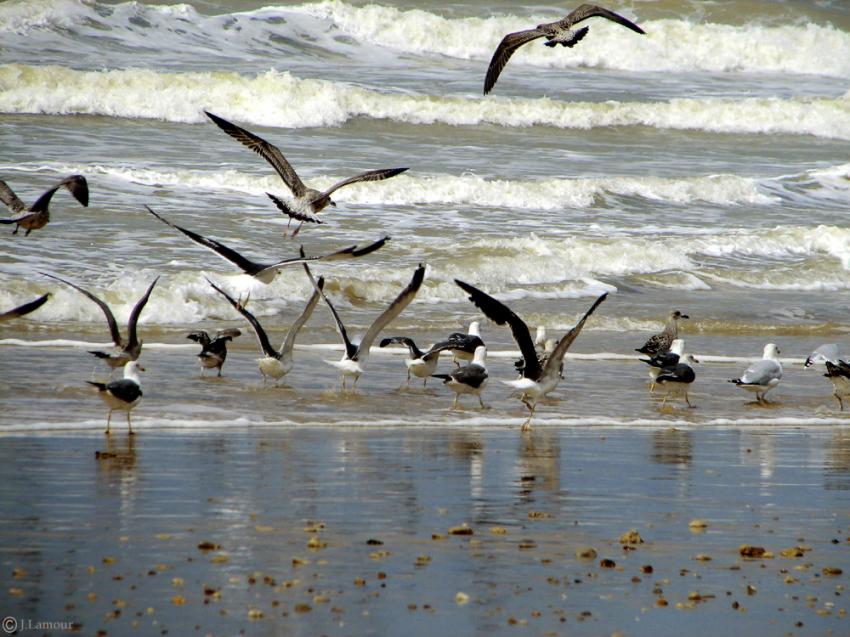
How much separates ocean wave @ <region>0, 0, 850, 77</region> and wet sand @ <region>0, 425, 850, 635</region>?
27478mm

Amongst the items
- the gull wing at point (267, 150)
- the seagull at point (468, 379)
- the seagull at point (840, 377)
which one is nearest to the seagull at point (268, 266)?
the gull wing at point (267, 150)

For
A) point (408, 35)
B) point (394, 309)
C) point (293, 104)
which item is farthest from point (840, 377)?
point (408, 35)

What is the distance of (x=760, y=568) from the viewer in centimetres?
588

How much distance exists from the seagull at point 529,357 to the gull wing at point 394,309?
493mm

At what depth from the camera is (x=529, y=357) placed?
971 centimetres

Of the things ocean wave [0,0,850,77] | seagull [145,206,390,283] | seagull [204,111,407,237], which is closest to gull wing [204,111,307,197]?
seagull [204,111,407,237]

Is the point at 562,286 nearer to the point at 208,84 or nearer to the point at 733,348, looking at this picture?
the point at 733,348

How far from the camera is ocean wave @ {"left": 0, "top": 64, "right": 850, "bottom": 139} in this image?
2884 centimetres

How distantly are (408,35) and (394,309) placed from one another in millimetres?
31110

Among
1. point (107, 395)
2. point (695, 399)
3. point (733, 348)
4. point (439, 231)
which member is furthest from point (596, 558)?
point (439, 231)

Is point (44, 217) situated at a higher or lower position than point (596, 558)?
higher

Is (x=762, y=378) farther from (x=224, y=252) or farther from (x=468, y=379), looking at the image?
(x=224, y=252)

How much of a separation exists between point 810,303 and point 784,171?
1261 cm

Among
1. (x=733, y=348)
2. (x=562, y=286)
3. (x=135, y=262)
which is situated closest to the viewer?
(x=733, y=348)
